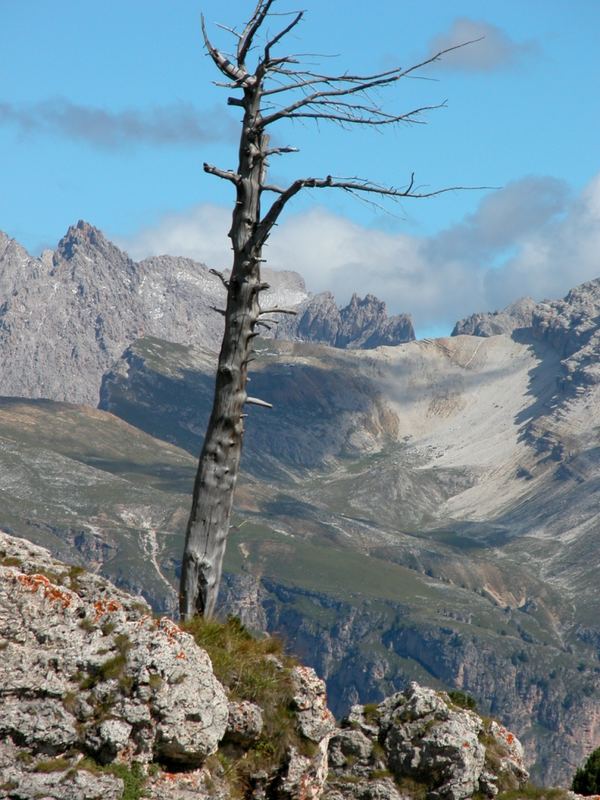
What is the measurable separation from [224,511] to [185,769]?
5766mm

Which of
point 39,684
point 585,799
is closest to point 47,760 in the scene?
point 39,684

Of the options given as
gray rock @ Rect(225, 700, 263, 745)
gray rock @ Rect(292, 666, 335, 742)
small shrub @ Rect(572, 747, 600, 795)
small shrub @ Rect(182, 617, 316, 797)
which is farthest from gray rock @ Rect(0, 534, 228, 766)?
small shrub @ Rect(572, 747, 600, 795)

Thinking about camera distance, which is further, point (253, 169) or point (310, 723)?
point (253, 169)

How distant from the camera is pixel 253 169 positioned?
76.7 ft

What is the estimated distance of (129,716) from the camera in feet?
56.8

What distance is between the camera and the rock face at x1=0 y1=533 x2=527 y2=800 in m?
16.8

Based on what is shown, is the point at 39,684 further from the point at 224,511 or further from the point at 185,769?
the point at 224,511

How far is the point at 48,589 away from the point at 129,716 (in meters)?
2.51

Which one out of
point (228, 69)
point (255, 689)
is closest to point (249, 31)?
point (228, 69)

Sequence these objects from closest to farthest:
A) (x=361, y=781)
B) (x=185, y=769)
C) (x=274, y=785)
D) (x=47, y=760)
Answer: (x=47, y=760) < (x=185, y=769) < (x=274, y=785) < (x=361, y=781)

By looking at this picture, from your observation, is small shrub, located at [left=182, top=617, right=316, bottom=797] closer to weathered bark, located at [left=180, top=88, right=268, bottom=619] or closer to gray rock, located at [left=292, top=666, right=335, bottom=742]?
gray rock, located at [left=292, top=666, right=335, bottom=742]

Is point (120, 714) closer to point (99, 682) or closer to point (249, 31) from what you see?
point (99, 682)

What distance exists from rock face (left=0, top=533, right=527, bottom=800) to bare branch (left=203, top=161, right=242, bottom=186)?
6.84 meters

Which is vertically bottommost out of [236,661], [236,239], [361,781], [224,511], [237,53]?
[361,781]
